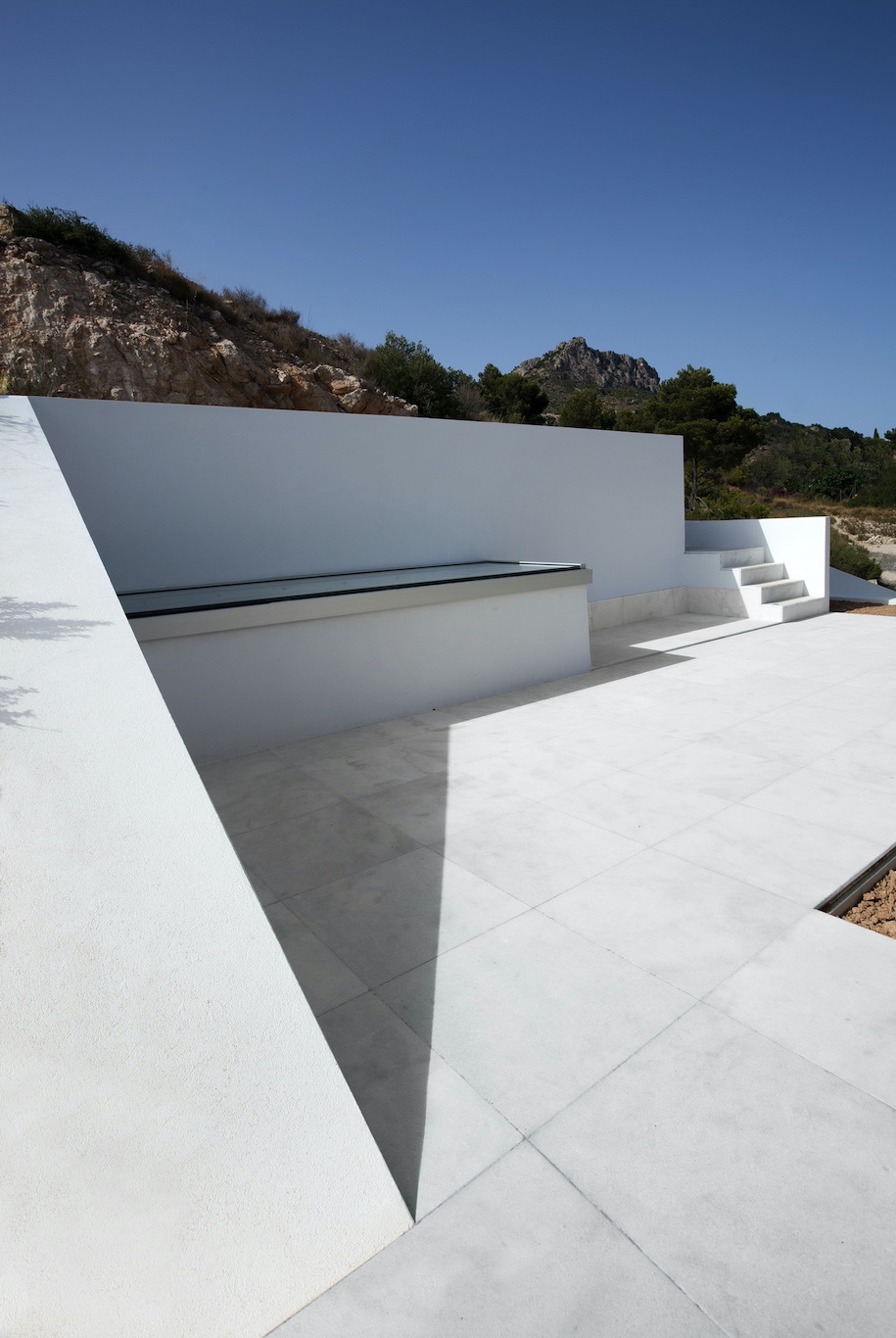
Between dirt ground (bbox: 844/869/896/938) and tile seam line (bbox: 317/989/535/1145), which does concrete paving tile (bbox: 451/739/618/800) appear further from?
tile seam line (bbox: 317/989/535/1145)

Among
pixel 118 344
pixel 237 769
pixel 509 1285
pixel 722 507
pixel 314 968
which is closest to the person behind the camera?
pixel 509 1285

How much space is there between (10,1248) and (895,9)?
41.4ft

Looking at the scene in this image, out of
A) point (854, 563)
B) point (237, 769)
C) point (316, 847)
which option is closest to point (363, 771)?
point (237, 769)

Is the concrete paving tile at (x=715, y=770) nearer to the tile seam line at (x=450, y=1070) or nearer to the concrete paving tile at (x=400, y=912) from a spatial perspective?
the concrete paving tile at (x=400, y=912)

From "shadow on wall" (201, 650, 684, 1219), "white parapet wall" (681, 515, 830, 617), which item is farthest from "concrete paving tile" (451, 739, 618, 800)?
"white parapet wall" (681, 515, 830, 617)

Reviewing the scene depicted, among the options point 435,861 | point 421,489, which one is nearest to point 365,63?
Result: point 421,489

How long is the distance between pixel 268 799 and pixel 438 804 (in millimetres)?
946

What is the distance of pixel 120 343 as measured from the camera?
1155cm

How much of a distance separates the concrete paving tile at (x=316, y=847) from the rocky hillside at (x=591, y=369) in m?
35.9

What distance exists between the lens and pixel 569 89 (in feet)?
31.0

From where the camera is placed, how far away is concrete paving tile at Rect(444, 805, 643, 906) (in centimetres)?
278

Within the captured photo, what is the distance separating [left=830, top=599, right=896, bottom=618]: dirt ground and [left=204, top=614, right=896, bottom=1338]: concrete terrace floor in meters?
5.93

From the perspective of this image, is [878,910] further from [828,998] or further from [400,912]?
[400,912]

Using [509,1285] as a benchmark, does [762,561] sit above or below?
above
